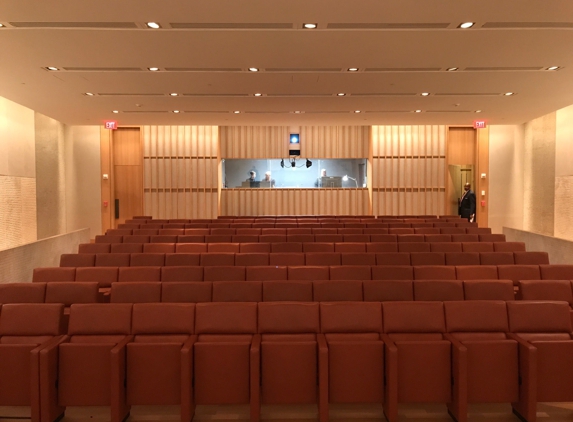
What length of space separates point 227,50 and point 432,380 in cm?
457

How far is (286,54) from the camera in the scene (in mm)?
6066

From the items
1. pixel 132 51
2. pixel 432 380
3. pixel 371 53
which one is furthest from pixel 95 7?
pixel 432 380

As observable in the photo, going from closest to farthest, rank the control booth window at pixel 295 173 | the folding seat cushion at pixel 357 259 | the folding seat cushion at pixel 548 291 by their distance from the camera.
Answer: the folding seat cushion at pixel 548 291 < the folding seat cushion at pixel 357 259 < the control booth window at pixel 295 173

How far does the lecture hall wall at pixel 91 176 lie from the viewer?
10008mm

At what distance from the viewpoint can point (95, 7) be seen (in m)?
4.46

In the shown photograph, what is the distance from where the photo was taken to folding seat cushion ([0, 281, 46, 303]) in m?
4.91

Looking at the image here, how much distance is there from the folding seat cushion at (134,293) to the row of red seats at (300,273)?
0.97 meters

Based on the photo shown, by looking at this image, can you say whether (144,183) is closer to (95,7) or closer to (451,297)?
(95,7)

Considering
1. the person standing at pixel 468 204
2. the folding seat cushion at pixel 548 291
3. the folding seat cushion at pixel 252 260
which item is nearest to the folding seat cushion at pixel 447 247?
the folding seat cushion at pixel 548 291

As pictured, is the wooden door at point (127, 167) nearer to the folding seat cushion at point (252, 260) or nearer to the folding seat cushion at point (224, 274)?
the folding seat cushion at point (252, 260)

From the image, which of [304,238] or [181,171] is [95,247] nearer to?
[304,238]

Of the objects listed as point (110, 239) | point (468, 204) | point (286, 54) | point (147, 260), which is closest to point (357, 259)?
point (286, 54)

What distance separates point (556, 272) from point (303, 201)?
29.7 feet

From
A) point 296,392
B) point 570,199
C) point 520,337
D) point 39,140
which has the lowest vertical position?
point 296,392
